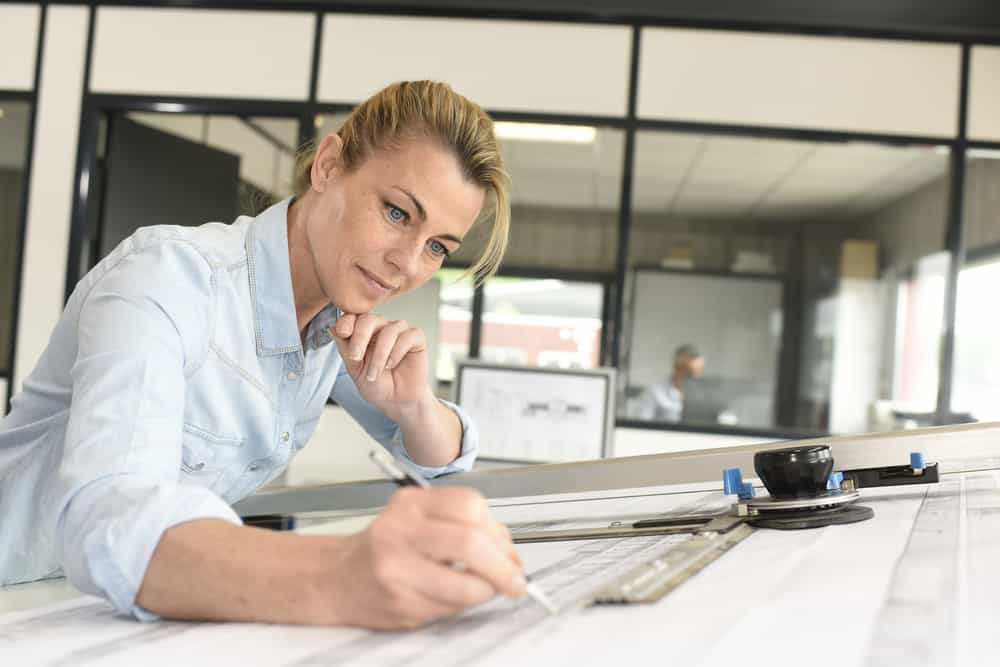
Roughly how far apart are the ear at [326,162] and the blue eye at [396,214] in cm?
10

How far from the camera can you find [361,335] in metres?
1.03

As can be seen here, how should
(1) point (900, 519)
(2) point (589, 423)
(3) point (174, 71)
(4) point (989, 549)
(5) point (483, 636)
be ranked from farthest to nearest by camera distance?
(3) point (174, 71)
(2) point (589, 423)
(1) point (900, 519)
(4) point (989, 549)
(5) point (483, 636)

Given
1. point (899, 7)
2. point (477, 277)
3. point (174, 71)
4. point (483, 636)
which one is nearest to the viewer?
point (483, 636)

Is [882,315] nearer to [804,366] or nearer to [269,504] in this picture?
[804,366]

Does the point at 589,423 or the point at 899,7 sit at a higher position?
the point at 899,7

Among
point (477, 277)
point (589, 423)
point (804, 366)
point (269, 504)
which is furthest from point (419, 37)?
point (269, 504)

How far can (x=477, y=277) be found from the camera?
1.49m

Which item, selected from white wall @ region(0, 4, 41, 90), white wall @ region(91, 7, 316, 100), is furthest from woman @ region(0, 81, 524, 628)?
white wall @ region(0, 4, 41, 90)

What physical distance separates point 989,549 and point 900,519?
5.2 inches

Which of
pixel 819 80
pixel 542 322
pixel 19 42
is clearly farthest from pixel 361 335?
pixel 19 42

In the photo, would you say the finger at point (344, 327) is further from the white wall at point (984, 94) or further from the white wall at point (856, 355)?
the white wall at point (984, 94)

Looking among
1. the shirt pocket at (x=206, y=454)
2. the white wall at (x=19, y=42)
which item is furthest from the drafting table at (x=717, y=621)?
the white wall at (x=19, y=42)

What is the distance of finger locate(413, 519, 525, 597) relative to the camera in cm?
47

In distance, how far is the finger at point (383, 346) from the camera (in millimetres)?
1043
